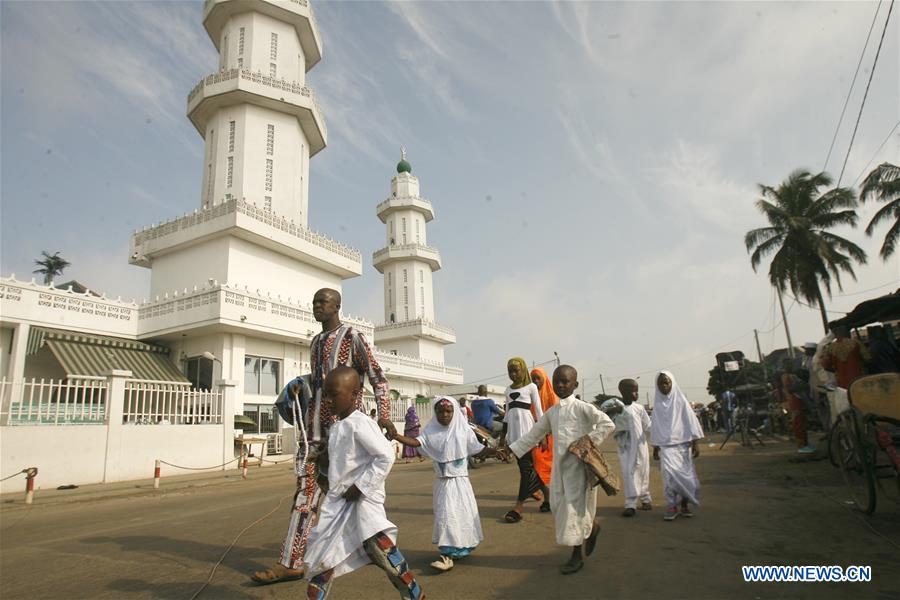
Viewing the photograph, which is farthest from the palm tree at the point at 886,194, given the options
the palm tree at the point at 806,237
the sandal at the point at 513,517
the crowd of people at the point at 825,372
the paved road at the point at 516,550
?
the sandal at the point at 513,517

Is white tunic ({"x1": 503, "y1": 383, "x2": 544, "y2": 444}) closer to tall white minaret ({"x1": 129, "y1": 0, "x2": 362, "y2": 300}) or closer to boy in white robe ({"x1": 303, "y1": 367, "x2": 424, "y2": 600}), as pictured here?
boy in white robe ({"x1": 303, "y1": 367, "x2": 424, "y2": 600})

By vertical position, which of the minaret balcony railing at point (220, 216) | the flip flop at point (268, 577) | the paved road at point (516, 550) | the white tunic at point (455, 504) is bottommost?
the paved road at point (516, 550)

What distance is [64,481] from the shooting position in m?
11.2

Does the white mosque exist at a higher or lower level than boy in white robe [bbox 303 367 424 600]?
higher

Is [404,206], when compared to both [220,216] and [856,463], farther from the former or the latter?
[856,463]

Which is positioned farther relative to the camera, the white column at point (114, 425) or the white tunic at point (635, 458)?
the white column at point (114, 425)

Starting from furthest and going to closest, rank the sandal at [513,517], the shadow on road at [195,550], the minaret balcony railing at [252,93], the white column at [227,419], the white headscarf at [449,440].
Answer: the minaret balcony railing at [252,93], the white column at [227,419], the sandal at [513,517], the white headscarf at [449,440], the shadow on road at [195,550]

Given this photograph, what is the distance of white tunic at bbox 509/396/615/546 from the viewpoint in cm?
386

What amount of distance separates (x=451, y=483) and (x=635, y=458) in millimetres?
3012

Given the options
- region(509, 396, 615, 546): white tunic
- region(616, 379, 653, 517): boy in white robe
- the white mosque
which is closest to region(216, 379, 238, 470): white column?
the white mosque

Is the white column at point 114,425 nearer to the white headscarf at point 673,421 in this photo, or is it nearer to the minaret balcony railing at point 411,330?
the white headscarf at point 673,421

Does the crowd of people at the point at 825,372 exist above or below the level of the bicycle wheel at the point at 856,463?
above

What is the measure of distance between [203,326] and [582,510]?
16.9 metres

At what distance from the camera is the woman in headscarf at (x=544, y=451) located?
19.4 feet
